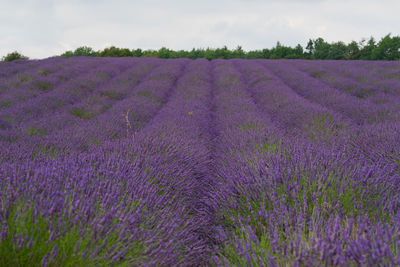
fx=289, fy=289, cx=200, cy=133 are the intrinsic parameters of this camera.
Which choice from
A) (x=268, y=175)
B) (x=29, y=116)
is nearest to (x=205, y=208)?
(x=268, y=175)

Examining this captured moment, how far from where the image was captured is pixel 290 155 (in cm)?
249

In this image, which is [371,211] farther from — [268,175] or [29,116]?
[29,116]

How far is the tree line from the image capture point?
81.7ft

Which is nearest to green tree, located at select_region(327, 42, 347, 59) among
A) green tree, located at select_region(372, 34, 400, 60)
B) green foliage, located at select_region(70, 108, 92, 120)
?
green tree, located at select_region(372, 34, 400, 60)

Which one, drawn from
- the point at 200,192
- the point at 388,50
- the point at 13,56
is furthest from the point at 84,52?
the point at 200,192

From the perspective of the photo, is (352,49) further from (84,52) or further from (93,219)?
(93,219)

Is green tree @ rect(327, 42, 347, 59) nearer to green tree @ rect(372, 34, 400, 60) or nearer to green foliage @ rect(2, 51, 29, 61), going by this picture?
green tree @ rect(372, 34, 400, 60)

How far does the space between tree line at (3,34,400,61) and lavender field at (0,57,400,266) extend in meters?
23.6

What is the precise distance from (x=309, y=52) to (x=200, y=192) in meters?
31.9

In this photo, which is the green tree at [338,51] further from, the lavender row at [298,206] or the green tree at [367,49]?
the lavender row at [298,206]

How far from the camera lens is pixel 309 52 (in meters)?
31.1

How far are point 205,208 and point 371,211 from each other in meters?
1.18

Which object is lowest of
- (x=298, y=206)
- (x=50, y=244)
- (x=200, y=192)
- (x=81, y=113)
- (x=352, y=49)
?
(x=200, y=192)

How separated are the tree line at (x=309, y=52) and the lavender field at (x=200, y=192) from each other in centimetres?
2365
